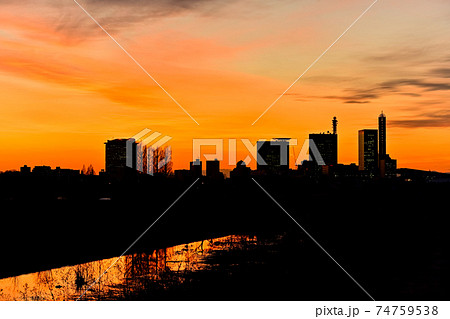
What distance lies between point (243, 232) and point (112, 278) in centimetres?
2776

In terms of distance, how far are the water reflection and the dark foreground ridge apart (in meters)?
1.23

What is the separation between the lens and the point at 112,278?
29250mm

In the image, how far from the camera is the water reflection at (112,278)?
84.0ft

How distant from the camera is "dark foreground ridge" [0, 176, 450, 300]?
28625 mm

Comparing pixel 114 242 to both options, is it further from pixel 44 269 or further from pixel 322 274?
pixel 322 274

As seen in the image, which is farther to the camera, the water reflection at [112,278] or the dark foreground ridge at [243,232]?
the dark foreground ridge at [243,232]

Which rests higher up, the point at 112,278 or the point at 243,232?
the point at 243,232

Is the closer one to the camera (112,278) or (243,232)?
(112,278)

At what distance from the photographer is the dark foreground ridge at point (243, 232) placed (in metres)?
28.6

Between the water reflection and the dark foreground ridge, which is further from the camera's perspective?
the dark foreground ridge

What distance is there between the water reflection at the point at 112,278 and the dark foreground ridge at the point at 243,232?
1227mm

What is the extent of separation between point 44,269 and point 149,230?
18.3m

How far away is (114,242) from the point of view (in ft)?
137
